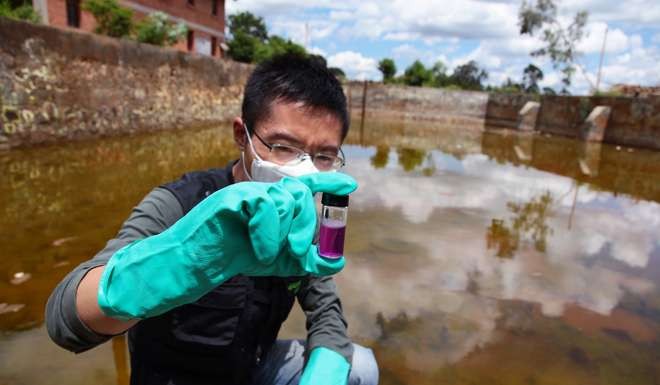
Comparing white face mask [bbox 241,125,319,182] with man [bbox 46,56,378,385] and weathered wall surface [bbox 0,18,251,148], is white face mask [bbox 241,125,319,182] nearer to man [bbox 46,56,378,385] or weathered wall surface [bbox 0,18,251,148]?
man [bbox 46,56,378,385]

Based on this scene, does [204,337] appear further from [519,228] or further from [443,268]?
[519,228]

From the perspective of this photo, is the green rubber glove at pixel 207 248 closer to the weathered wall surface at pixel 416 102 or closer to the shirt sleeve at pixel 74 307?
the shirt sleeve at pixel 74 307

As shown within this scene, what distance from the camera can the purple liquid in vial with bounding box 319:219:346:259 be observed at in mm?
976

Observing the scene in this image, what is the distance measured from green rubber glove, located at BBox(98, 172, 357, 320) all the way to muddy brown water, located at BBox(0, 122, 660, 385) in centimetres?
146

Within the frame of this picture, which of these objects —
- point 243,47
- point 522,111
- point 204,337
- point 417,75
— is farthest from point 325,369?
point 417,75

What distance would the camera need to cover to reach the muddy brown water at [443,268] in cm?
233

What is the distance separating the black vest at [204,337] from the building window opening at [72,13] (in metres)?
17.6

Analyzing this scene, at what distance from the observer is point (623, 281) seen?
3486 mm

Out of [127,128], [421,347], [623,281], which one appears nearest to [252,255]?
[421,347]

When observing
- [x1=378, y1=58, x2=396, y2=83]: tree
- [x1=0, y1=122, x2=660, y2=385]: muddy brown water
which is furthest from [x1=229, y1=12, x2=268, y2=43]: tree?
[x1=0, y1=122, x2=660, y2=385]: muddy brown water

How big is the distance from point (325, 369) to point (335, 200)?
698mm

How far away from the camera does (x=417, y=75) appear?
103ft

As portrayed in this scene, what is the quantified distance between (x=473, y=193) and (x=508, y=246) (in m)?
2.37

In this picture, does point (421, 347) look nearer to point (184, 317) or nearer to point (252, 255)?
point (184, 317)
